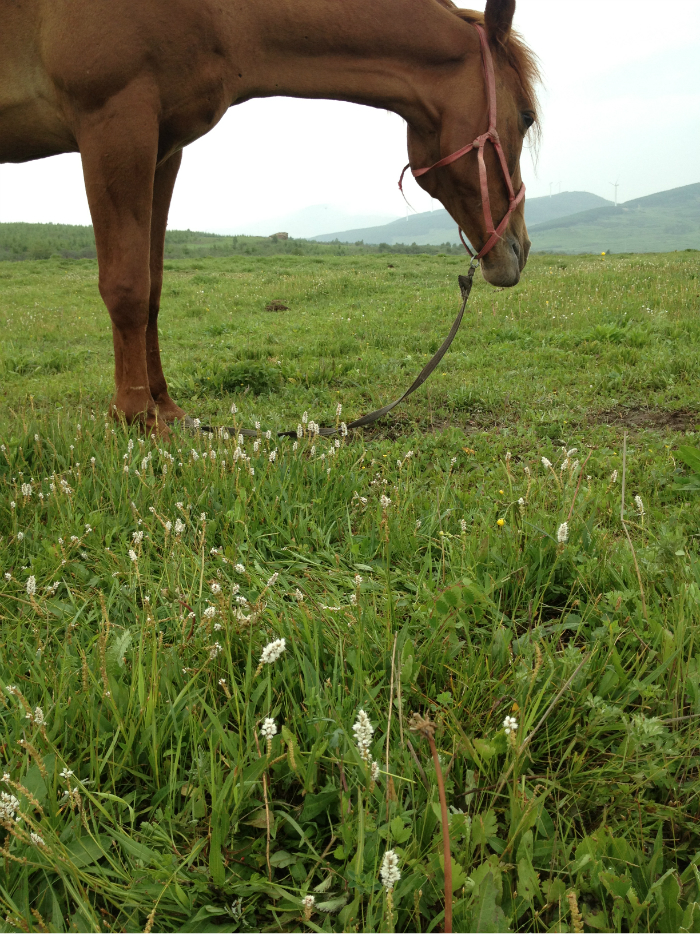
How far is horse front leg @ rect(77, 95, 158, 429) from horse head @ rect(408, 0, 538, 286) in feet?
5.82

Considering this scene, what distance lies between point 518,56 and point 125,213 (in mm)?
2691

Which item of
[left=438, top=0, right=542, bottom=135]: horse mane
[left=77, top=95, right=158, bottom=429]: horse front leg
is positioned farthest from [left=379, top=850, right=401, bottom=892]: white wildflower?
[left=438, top=0, right=542, bottom=135]: horse mane

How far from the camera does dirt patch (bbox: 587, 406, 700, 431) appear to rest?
3955 mm

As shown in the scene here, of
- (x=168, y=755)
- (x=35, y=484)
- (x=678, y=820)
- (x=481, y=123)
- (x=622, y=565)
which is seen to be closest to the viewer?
(x=678, y=820)

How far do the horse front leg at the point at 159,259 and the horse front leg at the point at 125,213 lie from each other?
32 centimetres

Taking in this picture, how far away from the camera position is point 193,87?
316cm

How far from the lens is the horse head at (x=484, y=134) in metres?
3.65

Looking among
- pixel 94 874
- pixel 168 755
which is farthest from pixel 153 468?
pixel 94 874

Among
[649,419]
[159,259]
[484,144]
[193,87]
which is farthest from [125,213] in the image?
[649,419]

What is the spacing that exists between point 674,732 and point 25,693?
1.65 metres

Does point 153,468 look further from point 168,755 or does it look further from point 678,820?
point 678,820

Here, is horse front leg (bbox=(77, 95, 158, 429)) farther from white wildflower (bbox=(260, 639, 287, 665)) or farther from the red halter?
white wildflower (bbox=(260, 639, 287, 665))

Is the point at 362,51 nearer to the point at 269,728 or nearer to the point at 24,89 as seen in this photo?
the point at 24,89

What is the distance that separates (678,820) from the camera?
1.26 metres
